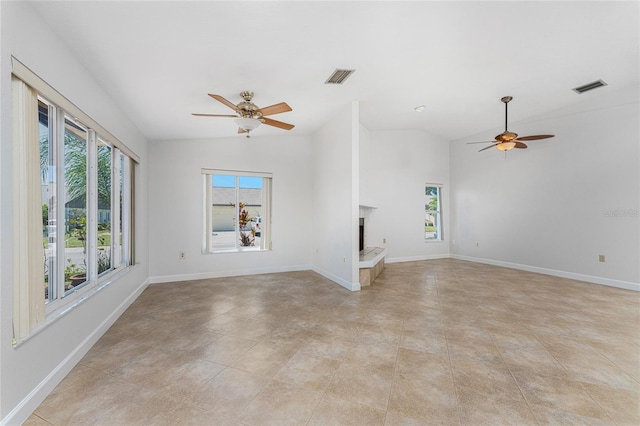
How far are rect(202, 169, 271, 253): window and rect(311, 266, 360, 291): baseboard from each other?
46.5 inches

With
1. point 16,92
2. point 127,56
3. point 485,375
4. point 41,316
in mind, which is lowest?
point 485,375

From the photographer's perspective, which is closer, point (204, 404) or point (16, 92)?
point (16, 92)

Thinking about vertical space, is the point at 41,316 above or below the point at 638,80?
below

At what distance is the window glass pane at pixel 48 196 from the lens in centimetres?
204

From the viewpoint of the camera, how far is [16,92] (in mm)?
1643

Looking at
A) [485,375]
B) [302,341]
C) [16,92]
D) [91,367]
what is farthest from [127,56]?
[485,375]

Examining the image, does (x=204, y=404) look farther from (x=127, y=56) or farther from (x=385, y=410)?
(x=127, y=56)

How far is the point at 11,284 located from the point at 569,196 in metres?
7.60

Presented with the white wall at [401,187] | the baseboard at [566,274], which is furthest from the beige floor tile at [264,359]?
the baseboard at [566,274]

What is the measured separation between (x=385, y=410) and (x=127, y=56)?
346 centimetres

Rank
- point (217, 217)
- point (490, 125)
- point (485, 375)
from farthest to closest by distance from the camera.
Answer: point (490, 125) < point (217, 217) < point (485, 375)

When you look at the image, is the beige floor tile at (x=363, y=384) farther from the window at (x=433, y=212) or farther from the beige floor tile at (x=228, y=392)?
the window at (x=433, y=212)

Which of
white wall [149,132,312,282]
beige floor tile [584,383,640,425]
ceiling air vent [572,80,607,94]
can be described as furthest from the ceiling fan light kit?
ceiling air vent [572,80,607,94]

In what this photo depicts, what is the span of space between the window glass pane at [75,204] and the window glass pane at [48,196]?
0.18m
